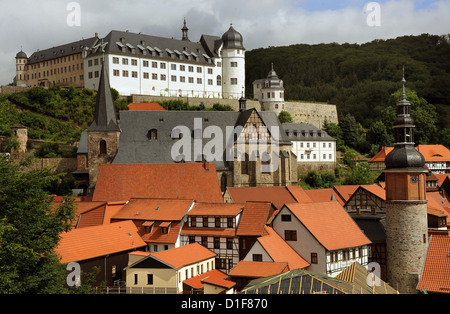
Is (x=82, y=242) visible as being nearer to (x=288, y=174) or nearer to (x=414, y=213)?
(x=414, y=213)

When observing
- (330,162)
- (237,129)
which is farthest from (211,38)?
(237,129)

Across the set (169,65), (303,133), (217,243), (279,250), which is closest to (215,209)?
(217,243)

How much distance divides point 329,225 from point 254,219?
489cm

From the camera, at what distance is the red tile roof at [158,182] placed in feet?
136

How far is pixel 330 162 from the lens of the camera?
71.1 metres

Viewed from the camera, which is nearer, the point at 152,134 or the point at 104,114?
the point at 104,114

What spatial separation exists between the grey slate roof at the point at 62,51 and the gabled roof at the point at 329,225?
5397cm

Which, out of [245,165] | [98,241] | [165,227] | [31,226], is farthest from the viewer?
[245,165]

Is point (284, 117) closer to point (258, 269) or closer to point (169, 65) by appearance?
point (169, 65)

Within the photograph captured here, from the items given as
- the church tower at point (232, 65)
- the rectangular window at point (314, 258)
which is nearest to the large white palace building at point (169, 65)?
the church tower at point (232, 65)

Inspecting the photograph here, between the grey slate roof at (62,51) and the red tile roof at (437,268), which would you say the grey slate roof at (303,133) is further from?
the red tile roof at (437,268)

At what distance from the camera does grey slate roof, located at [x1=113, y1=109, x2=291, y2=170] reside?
155 feet

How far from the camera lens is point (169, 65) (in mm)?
78688
